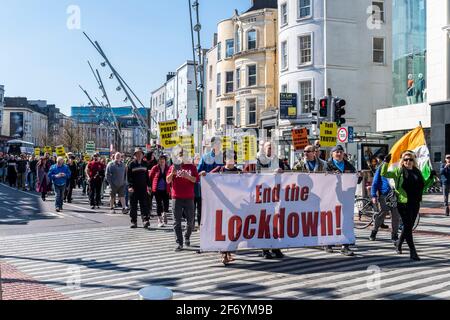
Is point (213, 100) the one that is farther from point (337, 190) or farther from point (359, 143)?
point (337, 190)

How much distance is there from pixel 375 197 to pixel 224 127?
30267mm

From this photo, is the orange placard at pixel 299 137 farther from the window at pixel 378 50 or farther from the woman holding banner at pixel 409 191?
the window at pixel 378 50

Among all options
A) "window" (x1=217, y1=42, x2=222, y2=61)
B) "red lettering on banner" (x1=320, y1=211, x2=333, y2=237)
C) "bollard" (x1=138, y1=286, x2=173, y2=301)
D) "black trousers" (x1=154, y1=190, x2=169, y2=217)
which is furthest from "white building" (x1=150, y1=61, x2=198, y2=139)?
"bollard" (x1=138, y1=286, x2=173, y2=301)

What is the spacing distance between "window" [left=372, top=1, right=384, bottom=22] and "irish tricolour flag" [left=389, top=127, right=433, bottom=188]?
26.3 m

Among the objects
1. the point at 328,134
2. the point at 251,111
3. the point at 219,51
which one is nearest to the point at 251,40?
the point at 219,51

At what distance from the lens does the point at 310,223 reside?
9.12 meters

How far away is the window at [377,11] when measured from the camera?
116 ft

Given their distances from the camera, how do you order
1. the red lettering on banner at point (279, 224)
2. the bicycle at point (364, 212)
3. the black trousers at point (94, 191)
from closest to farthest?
the red lettering on banner at point (279, 224)
the bicycle at point (364, 212)
the black trousers at point (94, 191)

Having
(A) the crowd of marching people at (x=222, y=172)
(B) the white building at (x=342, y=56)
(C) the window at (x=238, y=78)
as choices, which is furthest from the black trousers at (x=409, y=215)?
(C) the window at (x=238, y=78)

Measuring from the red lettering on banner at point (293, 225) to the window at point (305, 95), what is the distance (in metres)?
25.9

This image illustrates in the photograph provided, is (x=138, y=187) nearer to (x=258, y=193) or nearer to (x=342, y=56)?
(x=258, y=193)

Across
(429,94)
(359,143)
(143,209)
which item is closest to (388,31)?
(429,94)

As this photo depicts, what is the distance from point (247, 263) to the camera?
29.1 feet

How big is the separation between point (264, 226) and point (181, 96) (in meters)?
57.0
